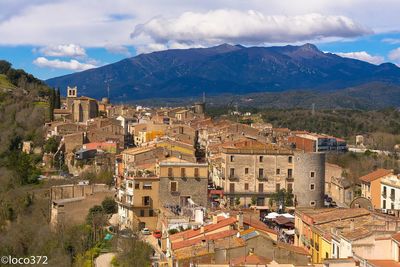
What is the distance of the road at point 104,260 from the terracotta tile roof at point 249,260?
9640mm

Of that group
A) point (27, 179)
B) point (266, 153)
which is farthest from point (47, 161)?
point (266, 153)

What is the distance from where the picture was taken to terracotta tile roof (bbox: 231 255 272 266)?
23.1m

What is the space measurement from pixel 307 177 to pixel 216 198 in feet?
21.6

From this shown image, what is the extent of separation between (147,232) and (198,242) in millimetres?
11225

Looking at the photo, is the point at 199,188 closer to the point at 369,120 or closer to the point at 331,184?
the point at 331,184

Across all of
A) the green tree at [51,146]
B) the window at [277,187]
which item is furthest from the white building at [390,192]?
the green tree at [51,146]

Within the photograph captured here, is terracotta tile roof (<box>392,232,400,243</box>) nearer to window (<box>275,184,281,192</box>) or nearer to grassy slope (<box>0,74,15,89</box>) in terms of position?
window (<box>275,184,281,192</box>)

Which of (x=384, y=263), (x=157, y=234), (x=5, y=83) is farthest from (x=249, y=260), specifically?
(x=5, y=83)

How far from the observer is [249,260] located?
77.9 ft

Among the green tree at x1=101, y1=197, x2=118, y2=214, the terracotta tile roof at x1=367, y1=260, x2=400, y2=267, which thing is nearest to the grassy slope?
the green tree at x1=101, y1=197, x2=118, y2=214

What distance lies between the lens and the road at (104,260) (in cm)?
3297

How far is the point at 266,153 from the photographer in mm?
49250

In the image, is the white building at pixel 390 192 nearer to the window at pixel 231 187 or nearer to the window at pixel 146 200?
the window at pixel 231 187

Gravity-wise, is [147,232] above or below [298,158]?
below
